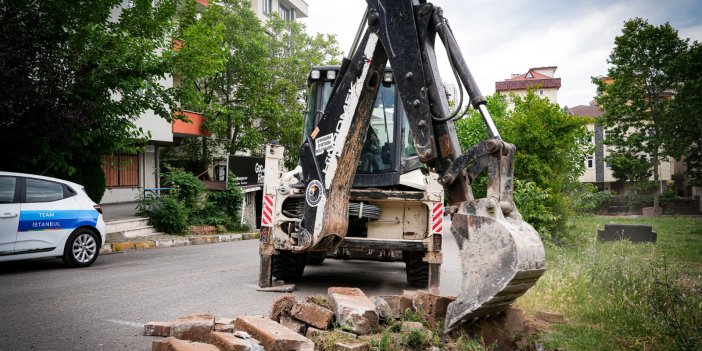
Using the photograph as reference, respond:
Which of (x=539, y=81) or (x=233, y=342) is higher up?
(x=539, y=81)

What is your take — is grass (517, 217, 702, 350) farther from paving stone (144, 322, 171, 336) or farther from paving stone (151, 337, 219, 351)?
paving stone (144, 322, 171, 336)

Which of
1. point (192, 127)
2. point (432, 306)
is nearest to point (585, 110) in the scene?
point (192, 127)

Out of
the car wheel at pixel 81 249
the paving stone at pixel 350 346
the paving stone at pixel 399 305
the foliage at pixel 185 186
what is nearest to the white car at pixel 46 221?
the car wheel at pixel 81 249

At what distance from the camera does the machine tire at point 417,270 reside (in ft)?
26.6

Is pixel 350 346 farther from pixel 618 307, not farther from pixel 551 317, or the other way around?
pixel 618 307

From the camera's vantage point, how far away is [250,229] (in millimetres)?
20438

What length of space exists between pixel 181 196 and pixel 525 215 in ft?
35.3

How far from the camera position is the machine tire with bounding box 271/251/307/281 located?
838cm

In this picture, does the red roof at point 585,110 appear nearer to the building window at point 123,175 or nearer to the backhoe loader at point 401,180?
the building window at point 123,175

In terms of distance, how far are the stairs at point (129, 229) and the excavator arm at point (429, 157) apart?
9518mm

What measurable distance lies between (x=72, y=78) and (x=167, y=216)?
609 cm

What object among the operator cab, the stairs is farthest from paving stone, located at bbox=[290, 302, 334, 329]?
the stairs

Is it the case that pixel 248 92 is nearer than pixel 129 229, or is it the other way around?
pixel 129 229

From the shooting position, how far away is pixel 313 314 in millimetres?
5105
